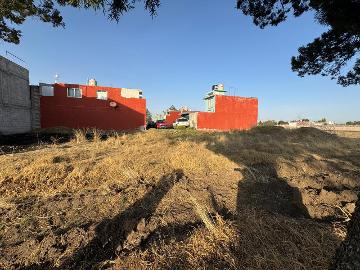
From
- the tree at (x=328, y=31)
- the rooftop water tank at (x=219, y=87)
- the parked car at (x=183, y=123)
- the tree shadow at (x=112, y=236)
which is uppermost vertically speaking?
the rooftop water tank at (x=219, y=87)

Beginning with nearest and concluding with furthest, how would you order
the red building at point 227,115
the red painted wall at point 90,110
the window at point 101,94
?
the red painted wall at point 90,110
the window at point 101,94
the red building at point 227,115

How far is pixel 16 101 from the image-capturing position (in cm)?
1920

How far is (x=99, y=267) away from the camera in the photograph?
9.25 feet

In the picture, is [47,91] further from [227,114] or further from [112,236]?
[112,236]

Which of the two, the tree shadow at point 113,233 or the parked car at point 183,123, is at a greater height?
the parked car at point 183,123

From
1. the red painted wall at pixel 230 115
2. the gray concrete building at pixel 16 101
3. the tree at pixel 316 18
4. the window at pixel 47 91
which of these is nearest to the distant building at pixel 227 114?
the red painted wall at pixel 230 115

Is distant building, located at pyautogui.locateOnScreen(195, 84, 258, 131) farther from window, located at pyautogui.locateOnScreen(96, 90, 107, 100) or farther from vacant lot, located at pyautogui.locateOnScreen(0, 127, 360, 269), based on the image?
vacant lot, located at pyautogui.locateOnScreen(0, 127, 360, 269)

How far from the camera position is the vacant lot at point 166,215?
2.96m

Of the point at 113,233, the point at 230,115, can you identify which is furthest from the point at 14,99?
the point at 230,115

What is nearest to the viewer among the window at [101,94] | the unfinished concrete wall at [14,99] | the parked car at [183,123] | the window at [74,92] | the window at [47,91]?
the unfinished concrete wall at [14,99]

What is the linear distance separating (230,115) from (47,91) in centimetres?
2156

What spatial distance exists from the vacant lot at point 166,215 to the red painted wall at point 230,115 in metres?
26.7

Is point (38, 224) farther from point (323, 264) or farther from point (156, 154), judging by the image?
point (156, 154)

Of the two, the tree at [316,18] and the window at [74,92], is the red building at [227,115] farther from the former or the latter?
the tree at [316,18]
